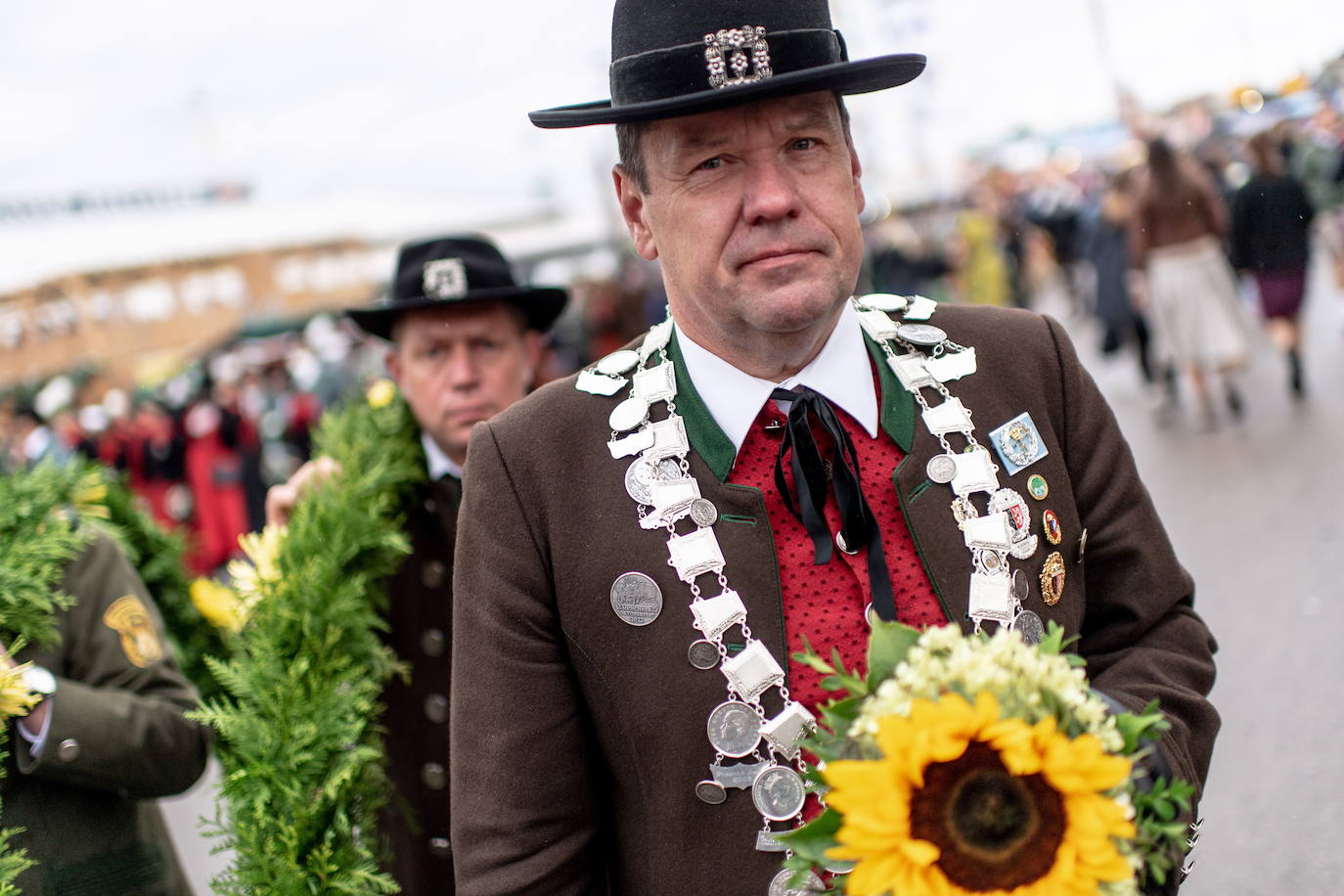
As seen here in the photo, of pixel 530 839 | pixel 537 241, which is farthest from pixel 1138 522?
pixel 537 241

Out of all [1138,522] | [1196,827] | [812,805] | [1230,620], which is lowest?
[1230,620]

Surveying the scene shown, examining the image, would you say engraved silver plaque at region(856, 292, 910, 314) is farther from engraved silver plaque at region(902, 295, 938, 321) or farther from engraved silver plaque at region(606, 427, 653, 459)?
engraved silver plaque at region(606, 427, 653, 459)

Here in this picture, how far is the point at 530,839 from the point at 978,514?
0.84 meters

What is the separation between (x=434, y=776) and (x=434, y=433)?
0.91 m

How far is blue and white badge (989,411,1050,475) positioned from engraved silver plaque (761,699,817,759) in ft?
1.66

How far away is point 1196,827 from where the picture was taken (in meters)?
1.93

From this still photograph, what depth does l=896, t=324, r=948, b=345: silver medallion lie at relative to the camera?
212 cm

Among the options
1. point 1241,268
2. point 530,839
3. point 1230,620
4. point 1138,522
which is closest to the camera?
point 530,839

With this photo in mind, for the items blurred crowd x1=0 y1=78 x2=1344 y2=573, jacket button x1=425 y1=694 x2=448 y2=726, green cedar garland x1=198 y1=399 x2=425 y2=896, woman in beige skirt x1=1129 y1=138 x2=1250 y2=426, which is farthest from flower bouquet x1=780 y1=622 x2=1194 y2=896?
woman in beige skirt x1=1129 y1=138 x2=1250 y2=426

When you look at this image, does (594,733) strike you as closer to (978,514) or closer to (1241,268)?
(978,514)

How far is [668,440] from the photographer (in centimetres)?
201

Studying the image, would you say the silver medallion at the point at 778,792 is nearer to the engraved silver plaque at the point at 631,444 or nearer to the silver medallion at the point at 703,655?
the silver medallion at the point at 703,655

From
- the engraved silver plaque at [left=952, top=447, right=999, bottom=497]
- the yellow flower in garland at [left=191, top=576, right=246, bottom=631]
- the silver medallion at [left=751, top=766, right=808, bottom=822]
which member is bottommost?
the silver medallion at [left=751, top=766, right=808, bottom=822]

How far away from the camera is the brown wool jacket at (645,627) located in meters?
1.88
